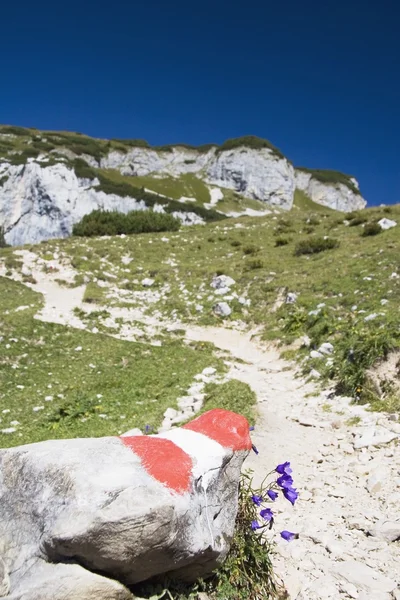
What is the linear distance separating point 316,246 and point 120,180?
432 feet

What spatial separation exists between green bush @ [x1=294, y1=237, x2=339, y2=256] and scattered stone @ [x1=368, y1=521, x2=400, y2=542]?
1003 inches

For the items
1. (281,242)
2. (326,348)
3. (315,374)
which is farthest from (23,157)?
(315,374)

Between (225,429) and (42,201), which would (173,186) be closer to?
(42,201)

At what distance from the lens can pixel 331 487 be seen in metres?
7.31

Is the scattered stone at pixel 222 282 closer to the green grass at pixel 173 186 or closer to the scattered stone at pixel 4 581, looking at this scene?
the scattered stone at pixel 4 581

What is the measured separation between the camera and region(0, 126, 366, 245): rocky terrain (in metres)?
114

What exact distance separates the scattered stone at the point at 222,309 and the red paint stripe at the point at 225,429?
16.9 metres

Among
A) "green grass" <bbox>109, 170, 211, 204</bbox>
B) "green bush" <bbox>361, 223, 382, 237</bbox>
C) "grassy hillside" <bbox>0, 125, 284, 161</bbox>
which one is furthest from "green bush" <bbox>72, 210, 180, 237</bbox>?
"green grass" <bbox>109, 170, 211, 204</bbox>

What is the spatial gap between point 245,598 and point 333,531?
85.1 inches

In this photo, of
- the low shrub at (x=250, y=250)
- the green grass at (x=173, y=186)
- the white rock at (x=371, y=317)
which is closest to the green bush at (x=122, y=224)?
the low shrub at (x=250, y=250)

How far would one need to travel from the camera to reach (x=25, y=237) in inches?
4560

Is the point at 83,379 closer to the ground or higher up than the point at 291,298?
closer to the ground

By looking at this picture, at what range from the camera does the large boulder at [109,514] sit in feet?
11.5

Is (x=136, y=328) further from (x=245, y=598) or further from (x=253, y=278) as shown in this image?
(x=245, y=598)
